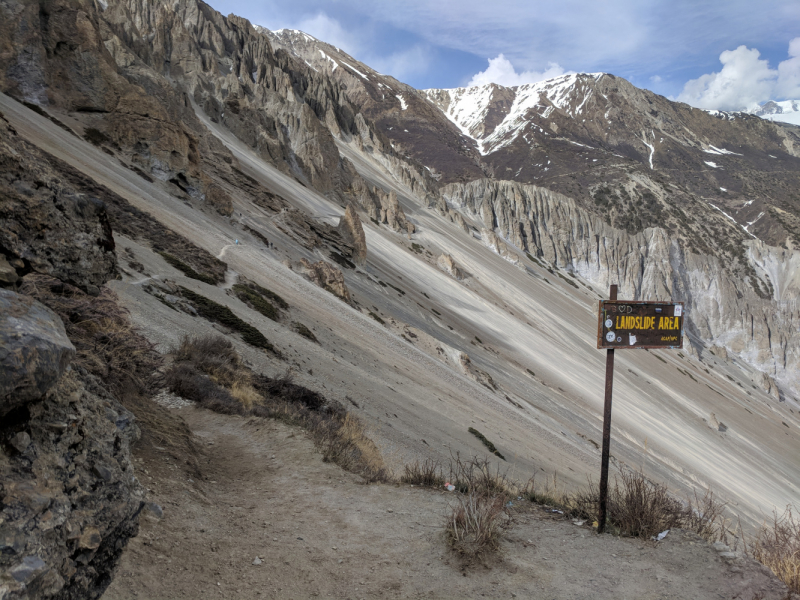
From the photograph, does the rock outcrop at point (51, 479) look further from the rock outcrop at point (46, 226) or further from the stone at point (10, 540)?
the rock outcrop at point (46, 226)

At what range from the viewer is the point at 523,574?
4.71m

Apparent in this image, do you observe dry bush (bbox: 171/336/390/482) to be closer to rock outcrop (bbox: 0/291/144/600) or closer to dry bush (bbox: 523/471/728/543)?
dry bush (bbox: 523/471/728/543)

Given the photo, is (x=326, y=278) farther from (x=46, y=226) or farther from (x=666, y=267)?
(x=666, y=267)

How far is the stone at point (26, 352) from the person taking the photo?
9.48 ft

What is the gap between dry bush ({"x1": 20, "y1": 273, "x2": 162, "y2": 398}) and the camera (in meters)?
5.79

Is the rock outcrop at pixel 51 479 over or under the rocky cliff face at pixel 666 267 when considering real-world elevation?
under

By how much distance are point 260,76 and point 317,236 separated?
56.1 meters

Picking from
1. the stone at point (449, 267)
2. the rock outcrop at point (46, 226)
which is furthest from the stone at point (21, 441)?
the stone at point (449, 267)

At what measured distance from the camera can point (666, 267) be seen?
94750 millimetres

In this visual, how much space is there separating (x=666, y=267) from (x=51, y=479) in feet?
356

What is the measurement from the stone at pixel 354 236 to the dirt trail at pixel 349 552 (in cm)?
3381

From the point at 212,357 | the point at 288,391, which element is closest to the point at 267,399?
the point at 288,391

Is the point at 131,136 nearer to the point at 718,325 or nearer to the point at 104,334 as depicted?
the point at 104,334

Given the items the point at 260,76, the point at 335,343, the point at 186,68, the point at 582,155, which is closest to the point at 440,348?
the point at 335,343
